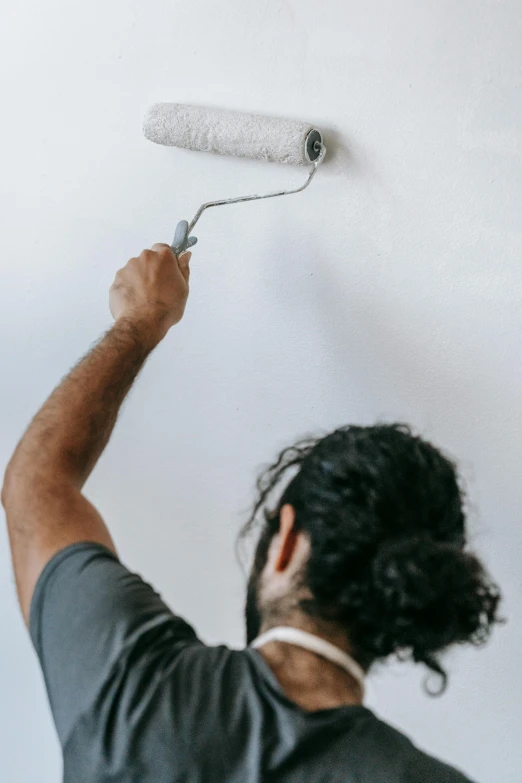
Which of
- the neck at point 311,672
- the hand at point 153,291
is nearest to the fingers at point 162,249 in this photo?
the hand at point 153,291

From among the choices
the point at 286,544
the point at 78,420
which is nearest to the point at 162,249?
the point at 78,420

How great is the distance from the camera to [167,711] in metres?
0.67

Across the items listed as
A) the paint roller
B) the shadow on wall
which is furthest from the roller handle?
the shadow on wall

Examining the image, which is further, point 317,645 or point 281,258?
point 281,258

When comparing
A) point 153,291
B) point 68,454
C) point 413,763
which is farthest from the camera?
point 153,291

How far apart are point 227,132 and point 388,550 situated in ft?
1.65

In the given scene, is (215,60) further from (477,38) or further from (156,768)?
(156,768)

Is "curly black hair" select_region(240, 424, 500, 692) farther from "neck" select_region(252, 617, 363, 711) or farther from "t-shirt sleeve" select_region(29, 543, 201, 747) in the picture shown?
"t-shirt sleeve" select_region(29, 543, 201, 747)

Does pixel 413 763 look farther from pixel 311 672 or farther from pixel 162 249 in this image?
pixel 162 249

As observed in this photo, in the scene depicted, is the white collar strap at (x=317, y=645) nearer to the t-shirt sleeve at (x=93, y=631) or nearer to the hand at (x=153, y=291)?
the t-shirt sleeve at (x=93, y=631)

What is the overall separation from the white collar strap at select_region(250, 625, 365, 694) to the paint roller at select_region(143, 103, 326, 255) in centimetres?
46

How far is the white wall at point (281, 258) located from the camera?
0.87 m

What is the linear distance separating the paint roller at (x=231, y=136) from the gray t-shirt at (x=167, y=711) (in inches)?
17.2

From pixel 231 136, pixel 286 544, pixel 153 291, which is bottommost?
pixel 286 544
